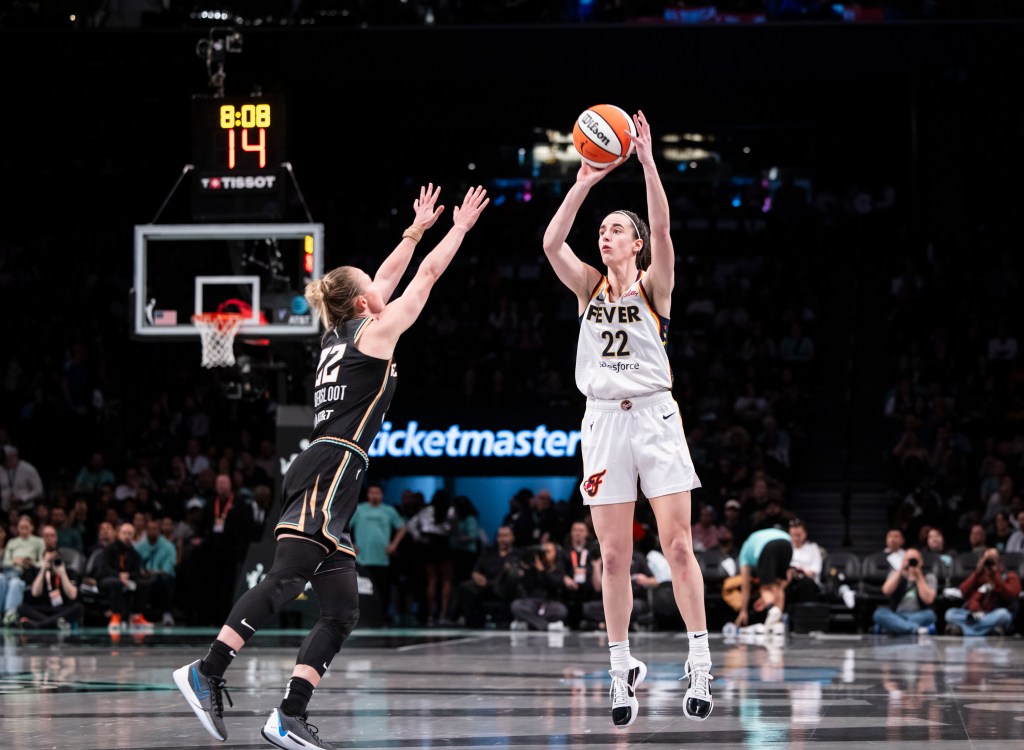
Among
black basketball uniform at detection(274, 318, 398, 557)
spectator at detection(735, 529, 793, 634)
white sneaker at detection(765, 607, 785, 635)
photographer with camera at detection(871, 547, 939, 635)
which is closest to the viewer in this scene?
black basketball uniform at detection(274, 318, 398, 557)

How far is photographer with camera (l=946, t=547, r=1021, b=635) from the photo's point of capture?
57.8 feet

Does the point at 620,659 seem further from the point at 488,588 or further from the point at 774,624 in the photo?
the point at 488,588

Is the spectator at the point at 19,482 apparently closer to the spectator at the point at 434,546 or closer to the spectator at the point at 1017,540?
the spectator at the point at 434,546

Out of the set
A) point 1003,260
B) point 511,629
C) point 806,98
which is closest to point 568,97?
point 806,98

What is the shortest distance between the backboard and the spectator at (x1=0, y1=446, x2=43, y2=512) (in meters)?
6.07

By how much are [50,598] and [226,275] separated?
17.1 ft

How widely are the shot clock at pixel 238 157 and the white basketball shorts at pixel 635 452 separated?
947cm

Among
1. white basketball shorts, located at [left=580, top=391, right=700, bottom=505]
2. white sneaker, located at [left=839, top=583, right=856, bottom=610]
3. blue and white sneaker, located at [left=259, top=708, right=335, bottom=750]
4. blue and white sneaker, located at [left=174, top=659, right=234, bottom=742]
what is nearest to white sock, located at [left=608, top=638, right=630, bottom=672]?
white basketball shorts, located at [left=580, top=391, right=700, bottom=505]

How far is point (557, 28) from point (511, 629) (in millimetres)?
10542

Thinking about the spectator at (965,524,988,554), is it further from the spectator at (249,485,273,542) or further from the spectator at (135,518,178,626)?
the spectator at (135,518,178,626)

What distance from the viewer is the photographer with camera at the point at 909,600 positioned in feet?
59.3

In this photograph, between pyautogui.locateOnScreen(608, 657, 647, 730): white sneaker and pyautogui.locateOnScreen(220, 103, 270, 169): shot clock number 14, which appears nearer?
pyautogui.locateOnScreen(608, 657, 647, 730): white sneaker

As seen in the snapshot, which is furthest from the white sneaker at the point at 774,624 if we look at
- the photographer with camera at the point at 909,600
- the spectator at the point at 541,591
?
the spectator at the point at 541,591

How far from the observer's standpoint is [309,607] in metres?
17.9
